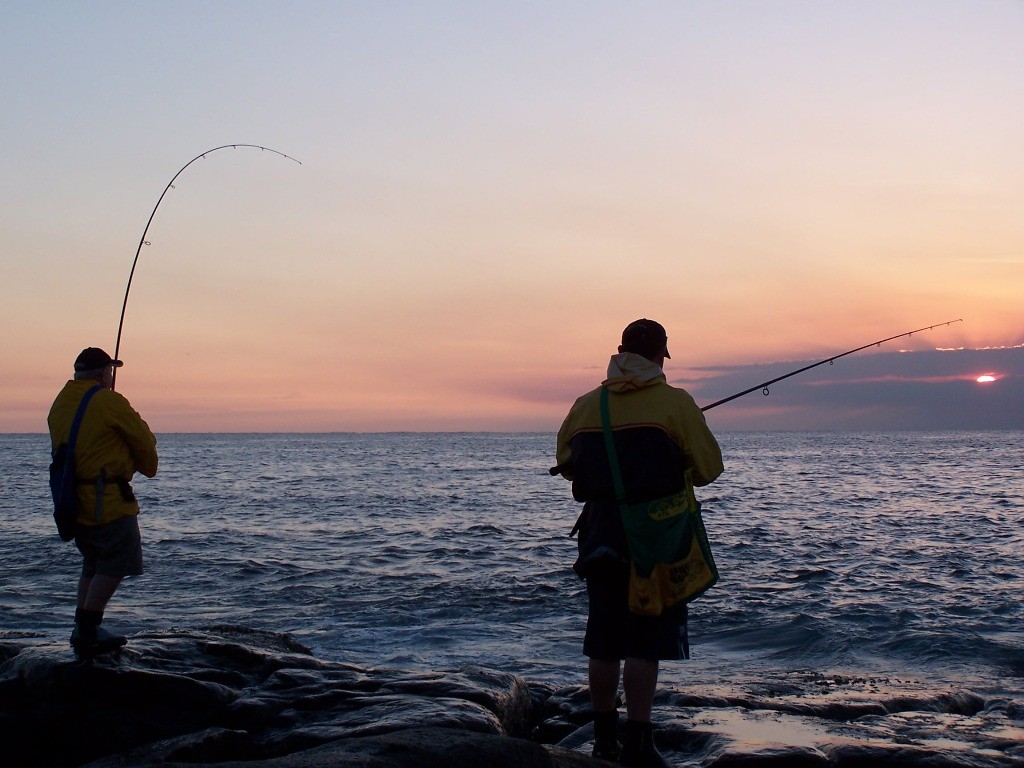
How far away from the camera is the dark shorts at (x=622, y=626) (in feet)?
12.3

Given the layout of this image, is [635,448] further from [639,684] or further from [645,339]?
[639,684]

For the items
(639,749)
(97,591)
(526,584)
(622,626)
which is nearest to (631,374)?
(622,626)

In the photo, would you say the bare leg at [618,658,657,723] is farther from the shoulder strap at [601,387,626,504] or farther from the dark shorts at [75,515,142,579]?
the dark shorts at [75,515,142,579]

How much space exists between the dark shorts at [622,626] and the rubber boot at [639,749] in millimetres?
286

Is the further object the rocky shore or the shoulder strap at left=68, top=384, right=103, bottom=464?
the shoulder strap at left=68, top=384, right=103, bottom=464

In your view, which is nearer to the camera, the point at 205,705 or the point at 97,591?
the point at 205,705

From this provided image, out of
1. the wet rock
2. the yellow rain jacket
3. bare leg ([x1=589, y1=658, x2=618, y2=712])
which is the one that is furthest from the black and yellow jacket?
the yellow rain jacket

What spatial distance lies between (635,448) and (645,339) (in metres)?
0.48

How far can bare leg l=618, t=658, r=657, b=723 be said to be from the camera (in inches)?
149

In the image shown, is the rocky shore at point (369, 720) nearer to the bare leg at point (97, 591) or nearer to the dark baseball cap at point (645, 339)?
the bare leg at point (97, 591)

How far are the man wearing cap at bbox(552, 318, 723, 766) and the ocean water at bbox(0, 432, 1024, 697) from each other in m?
2.63

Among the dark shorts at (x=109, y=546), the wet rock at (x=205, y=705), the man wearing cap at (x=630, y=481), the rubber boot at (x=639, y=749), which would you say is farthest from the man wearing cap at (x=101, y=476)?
the rubber boot at (x=639, y=749)

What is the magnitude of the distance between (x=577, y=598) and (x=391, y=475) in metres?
Answer: 26.4

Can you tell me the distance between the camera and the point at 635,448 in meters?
3.70
